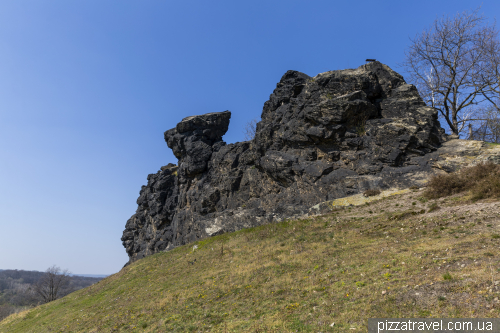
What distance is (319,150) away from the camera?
1369 inches

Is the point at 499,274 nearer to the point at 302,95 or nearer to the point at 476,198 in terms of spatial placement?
the point at 476,198

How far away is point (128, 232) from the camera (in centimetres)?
7781

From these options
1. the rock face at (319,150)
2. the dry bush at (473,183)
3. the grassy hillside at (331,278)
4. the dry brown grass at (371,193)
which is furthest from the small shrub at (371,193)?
the dry bush at (473,183)

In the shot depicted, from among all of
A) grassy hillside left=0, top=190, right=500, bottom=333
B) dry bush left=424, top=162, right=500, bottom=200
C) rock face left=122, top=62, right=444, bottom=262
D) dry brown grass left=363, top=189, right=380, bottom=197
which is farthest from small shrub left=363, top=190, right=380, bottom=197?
dry bush left=424, top=162, right=500, bottom=200

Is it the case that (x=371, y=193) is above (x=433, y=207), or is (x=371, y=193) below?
above

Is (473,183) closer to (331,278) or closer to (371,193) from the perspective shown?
(371,193)

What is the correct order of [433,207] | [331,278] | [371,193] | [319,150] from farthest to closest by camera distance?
[319,150], [371,193], [433,207], [331,278]

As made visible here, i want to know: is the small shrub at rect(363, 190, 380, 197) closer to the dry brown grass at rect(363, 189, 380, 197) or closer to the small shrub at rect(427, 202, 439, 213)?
the dry brown grass at rect(363, 189, 380, 197)

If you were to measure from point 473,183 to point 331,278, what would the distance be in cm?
1581

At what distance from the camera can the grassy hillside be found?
842 centimetres

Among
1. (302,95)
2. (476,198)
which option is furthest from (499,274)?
(302,95)

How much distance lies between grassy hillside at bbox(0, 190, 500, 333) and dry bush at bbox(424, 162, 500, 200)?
956 mm

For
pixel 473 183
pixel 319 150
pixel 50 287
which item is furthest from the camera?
pixel 50 287

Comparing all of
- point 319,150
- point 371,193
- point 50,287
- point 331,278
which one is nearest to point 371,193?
point 371,193
